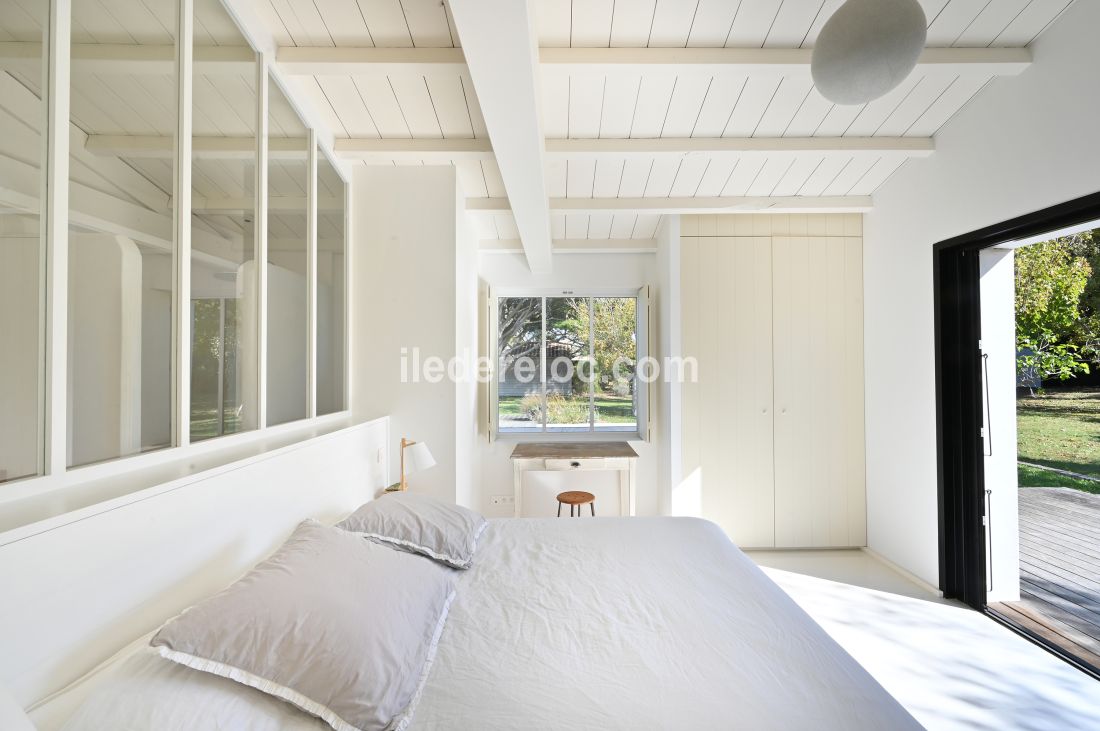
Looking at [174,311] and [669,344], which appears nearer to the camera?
[174,311]

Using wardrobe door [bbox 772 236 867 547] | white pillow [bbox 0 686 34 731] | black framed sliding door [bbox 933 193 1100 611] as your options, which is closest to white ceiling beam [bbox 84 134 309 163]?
white pillow [bbox 0 686 34 731]

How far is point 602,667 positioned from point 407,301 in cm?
216

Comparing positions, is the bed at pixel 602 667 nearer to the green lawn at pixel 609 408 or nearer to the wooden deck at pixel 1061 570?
the wooden deck at pixel 1061 570

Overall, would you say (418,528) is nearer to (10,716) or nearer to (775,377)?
(10,716)

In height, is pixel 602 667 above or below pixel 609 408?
below

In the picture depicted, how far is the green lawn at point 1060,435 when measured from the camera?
2.13 metres

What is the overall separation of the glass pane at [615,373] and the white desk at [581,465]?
621 millimetres

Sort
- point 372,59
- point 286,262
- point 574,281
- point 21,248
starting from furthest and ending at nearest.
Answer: point 574,281 < point 286,262 < point 372,59 < point 21,248

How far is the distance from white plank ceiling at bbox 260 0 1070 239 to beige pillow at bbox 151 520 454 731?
1.95 m

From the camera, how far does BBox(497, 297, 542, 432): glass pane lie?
446 cm

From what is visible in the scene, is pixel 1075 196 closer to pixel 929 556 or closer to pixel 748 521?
pixel 929 556

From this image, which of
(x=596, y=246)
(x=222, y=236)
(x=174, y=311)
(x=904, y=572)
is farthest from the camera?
(x=596, y=246)

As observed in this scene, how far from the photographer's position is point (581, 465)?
147 inches

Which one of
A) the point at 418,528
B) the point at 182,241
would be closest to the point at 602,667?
the point at 418,528
